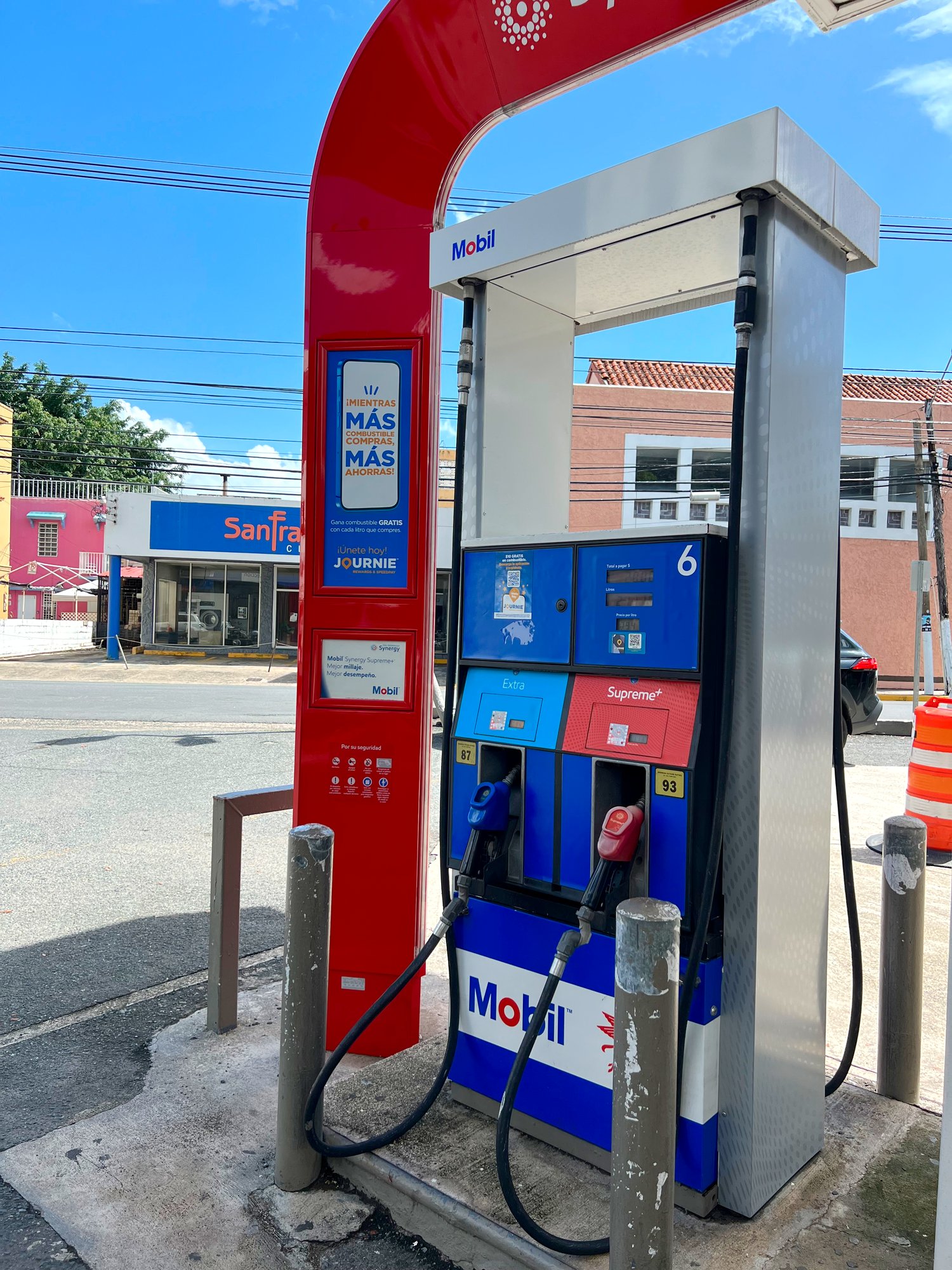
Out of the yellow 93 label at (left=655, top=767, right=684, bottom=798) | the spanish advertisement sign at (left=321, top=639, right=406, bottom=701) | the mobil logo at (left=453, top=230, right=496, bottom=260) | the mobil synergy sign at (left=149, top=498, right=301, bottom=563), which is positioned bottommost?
the yellow 93 label at (left=655, top=767, right=684, bottom=798)

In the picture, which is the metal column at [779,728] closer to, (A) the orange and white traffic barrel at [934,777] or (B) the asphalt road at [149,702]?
(A) the orange and white traffic barrel at [934,777]

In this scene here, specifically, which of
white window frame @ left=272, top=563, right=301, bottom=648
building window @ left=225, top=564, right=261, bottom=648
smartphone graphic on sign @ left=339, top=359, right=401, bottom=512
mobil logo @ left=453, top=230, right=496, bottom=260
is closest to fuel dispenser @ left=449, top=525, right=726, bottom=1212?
smartphone graphic on sign @ left=339, top=359, right=401, bottom=512

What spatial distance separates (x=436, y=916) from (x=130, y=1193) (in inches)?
108

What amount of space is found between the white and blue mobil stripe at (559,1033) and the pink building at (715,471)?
20.2 meters

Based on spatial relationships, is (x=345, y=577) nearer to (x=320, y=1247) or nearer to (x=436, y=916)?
(x=320, y=1247)

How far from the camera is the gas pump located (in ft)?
7.94

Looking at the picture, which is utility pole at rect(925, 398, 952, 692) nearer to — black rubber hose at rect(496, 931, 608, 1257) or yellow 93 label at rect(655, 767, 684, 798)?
yellow 93 label at rect(655, 767, 684, 798)

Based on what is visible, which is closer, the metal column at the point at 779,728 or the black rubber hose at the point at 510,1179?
the black rubber hose at the point at 510,1179

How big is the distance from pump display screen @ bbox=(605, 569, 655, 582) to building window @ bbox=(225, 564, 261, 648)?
83.8 feet

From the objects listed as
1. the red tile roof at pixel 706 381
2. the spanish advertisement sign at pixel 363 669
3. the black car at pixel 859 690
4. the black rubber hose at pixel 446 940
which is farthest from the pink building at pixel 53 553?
the black rubber hose at pixel 446 940

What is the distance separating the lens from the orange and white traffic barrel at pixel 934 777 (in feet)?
22.6

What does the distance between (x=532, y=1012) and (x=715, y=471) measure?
22.4 meters

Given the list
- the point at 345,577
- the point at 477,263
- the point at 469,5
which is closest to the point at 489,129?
the point at 469,5

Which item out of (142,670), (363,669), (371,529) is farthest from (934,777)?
(142,670)
